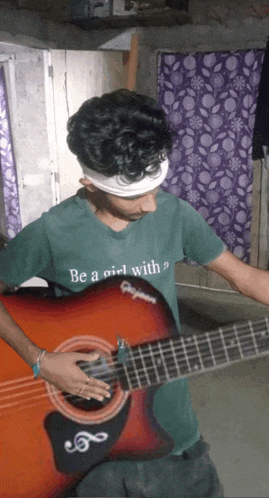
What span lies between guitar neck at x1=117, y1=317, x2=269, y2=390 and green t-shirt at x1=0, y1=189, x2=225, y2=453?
0.06 meters

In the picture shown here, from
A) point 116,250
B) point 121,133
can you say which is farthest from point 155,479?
point 121,133

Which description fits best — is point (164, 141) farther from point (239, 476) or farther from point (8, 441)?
point (239, 476)

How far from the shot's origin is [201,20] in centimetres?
379

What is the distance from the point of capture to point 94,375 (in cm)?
115

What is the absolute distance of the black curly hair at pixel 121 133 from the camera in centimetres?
99

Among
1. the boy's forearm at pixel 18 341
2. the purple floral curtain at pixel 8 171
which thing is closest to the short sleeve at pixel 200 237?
the boy's forearm at pixel 18 341

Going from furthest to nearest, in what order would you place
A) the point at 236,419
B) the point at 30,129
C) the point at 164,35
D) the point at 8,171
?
the point at 8,171 < the point at 164,35 < the point at 30,129 < the point at 236,419

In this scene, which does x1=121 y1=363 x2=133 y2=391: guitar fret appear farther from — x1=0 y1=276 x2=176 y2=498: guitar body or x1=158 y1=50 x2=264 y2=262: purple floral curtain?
x1=158 y1=50 x2=264 y2=262: purple floral curtain

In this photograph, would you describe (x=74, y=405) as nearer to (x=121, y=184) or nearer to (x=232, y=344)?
(x=232, y=344)

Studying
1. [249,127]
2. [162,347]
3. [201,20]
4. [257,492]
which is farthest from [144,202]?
[201,20]

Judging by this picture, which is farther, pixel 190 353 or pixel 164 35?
pixel 164 35

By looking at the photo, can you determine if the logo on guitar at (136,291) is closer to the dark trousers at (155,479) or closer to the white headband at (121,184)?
the white headband at (121,184)

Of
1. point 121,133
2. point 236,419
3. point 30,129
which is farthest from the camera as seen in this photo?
point 30,129

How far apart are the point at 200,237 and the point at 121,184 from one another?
0.88 feet
